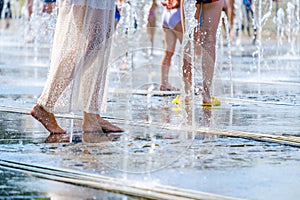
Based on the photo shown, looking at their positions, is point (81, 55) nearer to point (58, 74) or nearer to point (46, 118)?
point (58, 74)

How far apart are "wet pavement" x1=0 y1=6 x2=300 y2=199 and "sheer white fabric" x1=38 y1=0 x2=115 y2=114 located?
15 cm

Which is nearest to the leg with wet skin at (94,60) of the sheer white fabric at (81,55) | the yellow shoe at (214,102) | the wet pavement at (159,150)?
the sheer white fabric at (81,55)

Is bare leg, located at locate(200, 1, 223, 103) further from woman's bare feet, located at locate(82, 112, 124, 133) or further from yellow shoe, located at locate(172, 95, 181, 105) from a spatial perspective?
woman's bare feet, located at locate(82, 112, 124, 133)

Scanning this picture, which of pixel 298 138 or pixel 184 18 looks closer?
pixel 298 138

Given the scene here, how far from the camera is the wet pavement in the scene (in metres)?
4.59

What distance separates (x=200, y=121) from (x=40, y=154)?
1.15 m

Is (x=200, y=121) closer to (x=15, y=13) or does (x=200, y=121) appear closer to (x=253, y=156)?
(x=253, y=156)

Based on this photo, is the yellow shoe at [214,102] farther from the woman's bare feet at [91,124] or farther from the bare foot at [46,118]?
the bare foot at [46,118]

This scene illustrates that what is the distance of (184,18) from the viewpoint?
7914 mm

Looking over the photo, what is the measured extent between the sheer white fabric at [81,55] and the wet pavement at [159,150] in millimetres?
147

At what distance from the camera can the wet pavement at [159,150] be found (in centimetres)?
459

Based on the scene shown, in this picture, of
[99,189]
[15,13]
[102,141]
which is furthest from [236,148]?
[15,13]

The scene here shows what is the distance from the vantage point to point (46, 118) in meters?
6.31

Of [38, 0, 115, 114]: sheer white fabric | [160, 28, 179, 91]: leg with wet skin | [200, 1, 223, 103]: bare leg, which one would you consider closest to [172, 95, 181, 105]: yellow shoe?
[160, 28, 179, 91]: leg with wet skin
